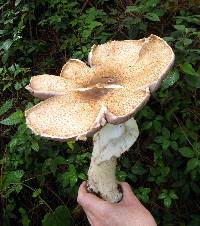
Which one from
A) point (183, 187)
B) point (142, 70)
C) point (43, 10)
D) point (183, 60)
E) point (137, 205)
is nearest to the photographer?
point (142, 70)

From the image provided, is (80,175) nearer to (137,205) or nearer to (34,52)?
(137,205)

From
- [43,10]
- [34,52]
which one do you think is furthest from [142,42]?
[43,10]

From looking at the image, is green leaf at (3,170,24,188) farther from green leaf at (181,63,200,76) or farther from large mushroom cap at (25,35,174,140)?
green leaf at (181,63,200,76)

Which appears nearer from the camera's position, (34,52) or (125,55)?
(125,55)

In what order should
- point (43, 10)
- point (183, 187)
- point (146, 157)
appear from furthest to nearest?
point (43, 10) < point (146, 157) < point (183, 187)

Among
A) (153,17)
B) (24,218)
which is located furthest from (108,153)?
(153,17)

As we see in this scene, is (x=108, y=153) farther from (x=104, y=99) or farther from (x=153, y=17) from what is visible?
(x=153, y=17)

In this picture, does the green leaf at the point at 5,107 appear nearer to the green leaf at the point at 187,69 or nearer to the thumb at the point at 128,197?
the thumb at the point at 128,197
